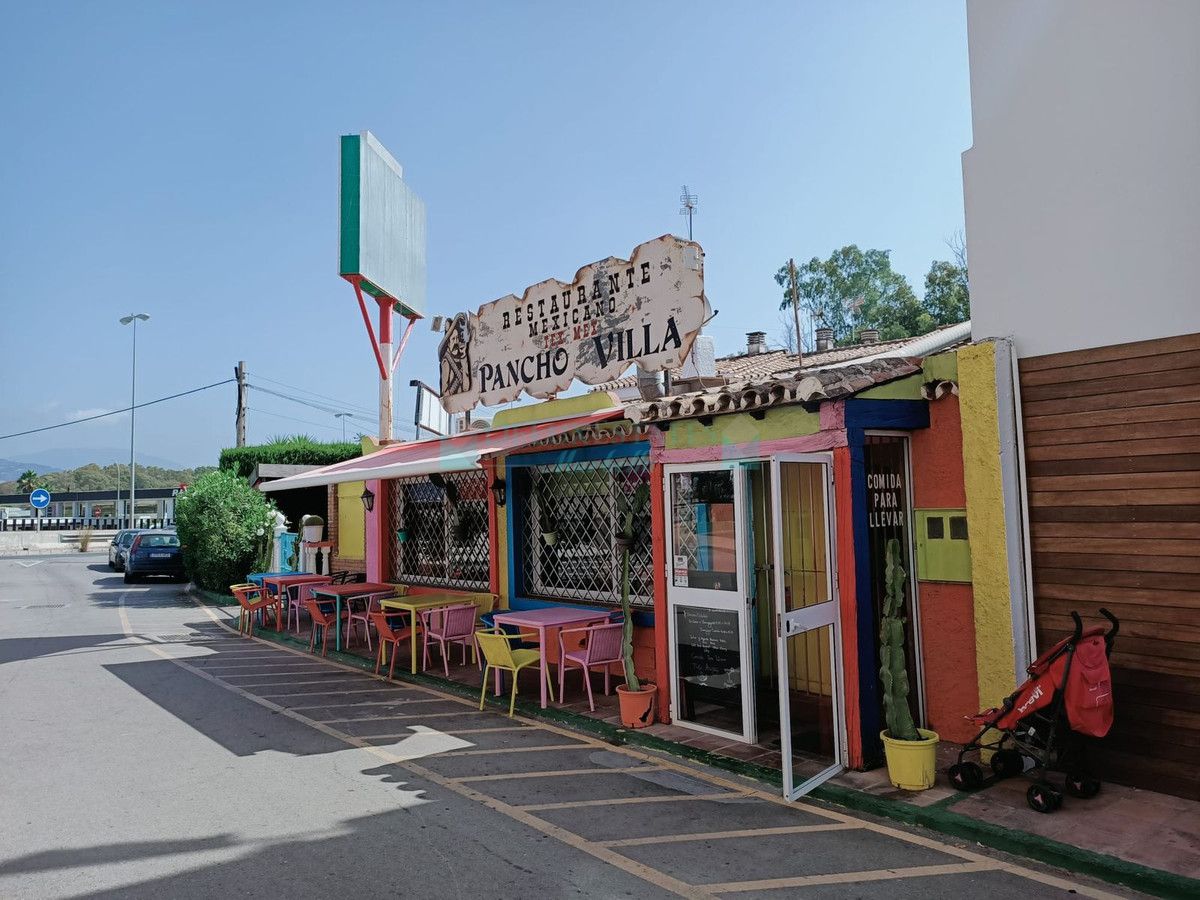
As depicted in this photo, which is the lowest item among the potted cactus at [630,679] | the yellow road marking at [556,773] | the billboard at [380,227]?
the yellow road marking at [556,773]

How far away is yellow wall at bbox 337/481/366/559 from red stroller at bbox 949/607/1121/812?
1028cm

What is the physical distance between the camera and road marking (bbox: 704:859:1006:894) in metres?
3.83

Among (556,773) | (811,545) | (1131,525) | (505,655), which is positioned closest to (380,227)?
(505,655)

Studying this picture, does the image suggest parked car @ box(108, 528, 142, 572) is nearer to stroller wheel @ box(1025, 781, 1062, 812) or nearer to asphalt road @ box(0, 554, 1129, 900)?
asphalt road @ box(0, 554, 1129, 900)

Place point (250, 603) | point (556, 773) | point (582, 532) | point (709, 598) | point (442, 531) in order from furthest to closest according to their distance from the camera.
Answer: point (250, 603), point (442, 531), point (582, 532), point (709, 598), point (556, 773)

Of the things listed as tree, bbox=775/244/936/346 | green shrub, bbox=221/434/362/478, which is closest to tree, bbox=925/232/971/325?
tree, bbox=775/244/936/346

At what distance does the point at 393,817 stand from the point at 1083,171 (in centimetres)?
578

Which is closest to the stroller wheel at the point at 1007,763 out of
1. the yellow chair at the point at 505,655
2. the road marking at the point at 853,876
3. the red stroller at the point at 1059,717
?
the red stroller at the point at 1059,717

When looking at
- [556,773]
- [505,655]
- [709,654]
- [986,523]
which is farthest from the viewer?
[505,655]

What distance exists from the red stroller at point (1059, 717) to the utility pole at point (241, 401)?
27333 millimetres

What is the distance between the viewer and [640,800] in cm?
502

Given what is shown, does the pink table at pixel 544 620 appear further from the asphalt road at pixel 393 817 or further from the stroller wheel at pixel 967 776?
the stroller wheel at pixel 967 776

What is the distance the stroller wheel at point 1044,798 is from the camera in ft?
14.3

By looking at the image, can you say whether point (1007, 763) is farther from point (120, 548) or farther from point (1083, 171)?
point (120, 548)
